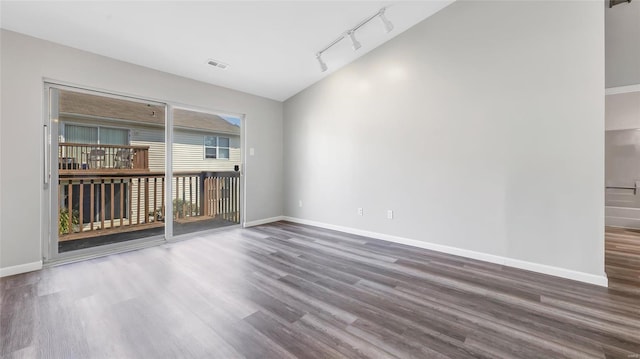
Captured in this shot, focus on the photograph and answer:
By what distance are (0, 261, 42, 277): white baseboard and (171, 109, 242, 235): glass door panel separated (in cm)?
186

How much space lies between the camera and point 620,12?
380 centimetres

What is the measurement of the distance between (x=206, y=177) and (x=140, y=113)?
1.72m

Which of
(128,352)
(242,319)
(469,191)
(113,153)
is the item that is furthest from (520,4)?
(113,153)

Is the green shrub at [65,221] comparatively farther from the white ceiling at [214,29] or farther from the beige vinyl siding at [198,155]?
the white ceiling at [214,29]

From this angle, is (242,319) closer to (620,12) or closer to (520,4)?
(520,4)

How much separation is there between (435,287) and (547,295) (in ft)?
3.03

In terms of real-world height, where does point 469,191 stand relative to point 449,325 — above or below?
above

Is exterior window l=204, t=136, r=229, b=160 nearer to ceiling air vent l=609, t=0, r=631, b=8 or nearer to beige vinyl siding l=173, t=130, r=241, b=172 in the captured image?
beige vinyl siding l=173, t=130, r=241, b=172

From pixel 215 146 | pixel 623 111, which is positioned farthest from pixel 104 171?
pixel 623 111

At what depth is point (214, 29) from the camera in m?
2.96

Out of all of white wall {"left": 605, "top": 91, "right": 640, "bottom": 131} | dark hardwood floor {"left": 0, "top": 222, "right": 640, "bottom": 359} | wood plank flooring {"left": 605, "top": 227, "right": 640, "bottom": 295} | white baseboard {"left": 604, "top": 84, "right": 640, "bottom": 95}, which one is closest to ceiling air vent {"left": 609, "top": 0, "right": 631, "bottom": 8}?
white baseboard {"left": 604, "top": 84, "right": 640, "bottom": 95}

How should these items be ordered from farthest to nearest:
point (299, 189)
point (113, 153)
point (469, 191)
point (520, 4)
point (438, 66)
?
point (299, 189)
point (113, 153)
point (438, 66)
point (469, 191)
point (520, 4)

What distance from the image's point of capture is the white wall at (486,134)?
2.48 m

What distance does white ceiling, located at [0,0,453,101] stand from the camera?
249 centimetres
